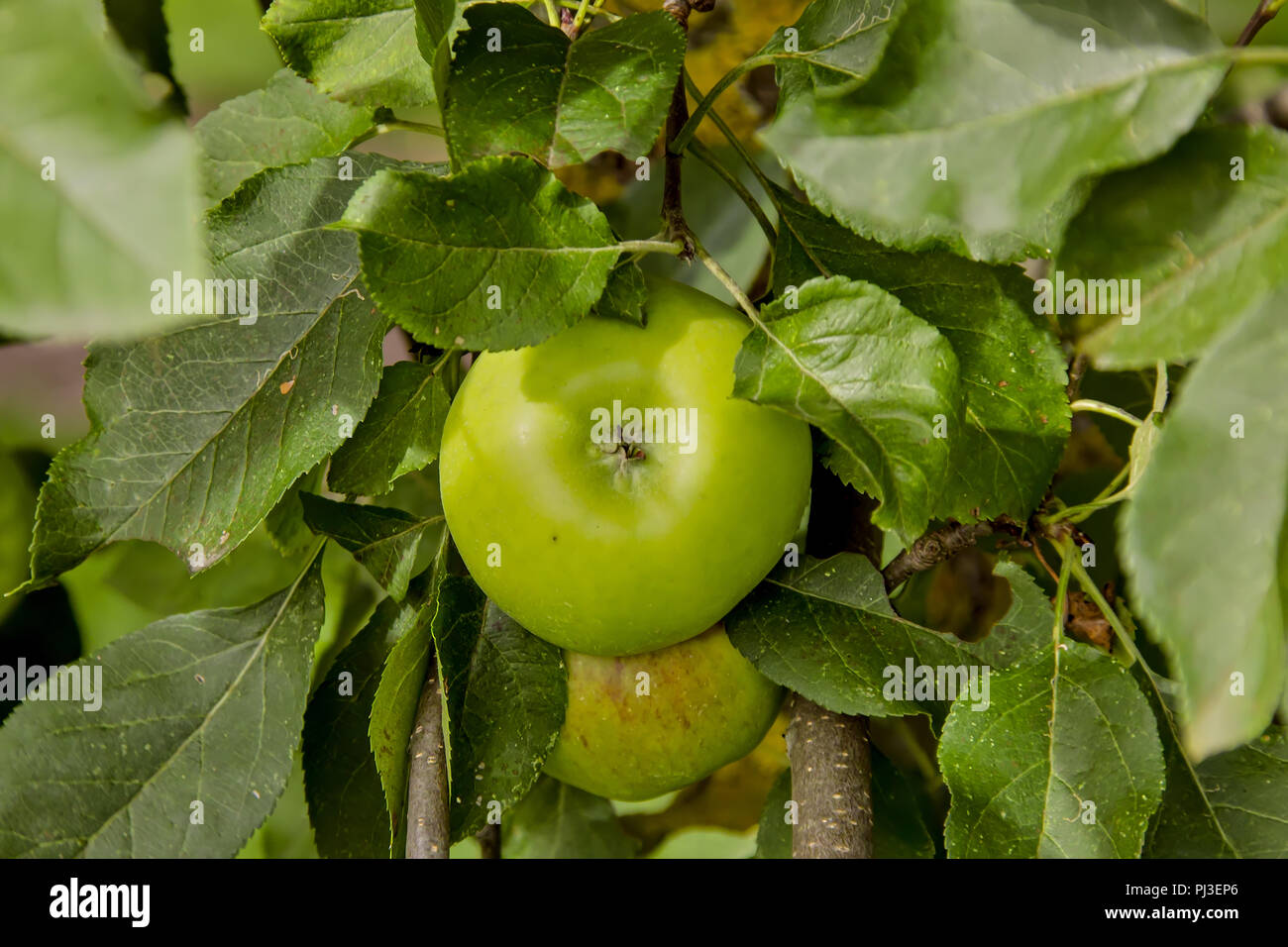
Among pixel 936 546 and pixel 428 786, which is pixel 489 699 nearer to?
pixel 428 786

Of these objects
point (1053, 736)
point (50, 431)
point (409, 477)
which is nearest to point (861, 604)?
point (1053, 736)

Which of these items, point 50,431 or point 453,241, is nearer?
point 453,241

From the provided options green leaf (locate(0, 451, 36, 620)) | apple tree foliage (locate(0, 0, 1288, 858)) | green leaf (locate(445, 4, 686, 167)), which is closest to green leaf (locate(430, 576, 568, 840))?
apple tree foliage (locate(0, 0, 1288, 858))

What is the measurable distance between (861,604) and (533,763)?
17 cm

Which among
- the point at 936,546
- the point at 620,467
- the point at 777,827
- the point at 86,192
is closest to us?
the point at 86,192

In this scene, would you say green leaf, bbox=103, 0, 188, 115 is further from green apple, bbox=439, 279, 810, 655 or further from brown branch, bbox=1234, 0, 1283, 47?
brown branch, bbox=1234, 0, 1283, 47

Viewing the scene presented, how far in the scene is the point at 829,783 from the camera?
1.63 feet

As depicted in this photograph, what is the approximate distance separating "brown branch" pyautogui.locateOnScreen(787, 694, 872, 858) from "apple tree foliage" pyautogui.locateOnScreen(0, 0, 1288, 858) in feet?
0.15

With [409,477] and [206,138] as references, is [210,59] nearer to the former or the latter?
[206,138]

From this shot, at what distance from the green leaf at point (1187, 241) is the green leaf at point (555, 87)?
156mm

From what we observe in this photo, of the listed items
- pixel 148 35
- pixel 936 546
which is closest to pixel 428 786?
pixel 936 546

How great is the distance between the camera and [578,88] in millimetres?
400

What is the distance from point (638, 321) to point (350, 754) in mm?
292
